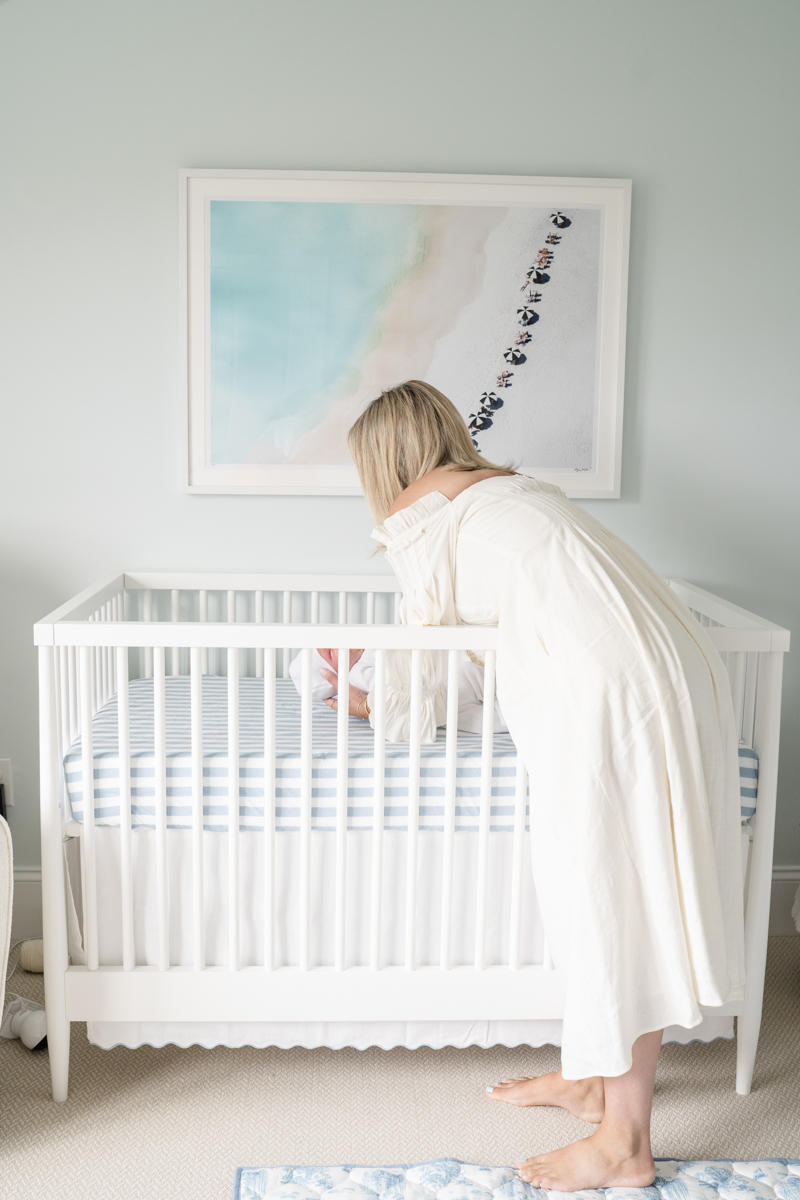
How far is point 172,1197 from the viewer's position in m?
1.42

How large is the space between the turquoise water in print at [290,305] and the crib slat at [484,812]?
943mm

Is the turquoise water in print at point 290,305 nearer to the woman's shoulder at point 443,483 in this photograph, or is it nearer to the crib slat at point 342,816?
the woman's shoulder at point 443,483

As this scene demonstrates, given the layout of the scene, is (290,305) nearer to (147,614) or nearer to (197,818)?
(147,614)

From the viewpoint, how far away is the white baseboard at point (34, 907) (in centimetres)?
229

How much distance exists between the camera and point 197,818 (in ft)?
5.06

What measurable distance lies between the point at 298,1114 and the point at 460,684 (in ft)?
2.69

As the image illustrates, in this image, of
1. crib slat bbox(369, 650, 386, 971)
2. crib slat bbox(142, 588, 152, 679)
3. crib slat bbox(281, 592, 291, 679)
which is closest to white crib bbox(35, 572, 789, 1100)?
crib slat bbox(369, 650, 386, 971)

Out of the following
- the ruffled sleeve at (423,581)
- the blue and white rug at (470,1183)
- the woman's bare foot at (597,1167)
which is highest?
the ruffled sleeve at (423,581)

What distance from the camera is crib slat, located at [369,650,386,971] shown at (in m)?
1.53

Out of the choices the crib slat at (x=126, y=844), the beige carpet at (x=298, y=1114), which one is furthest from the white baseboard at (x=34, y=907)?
the crib slat at (x=126, y=844)

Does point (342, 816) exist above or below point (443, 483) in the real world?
below

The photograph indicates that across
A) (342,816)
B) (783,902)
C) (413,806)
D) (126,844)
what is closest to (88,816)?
(126,844)

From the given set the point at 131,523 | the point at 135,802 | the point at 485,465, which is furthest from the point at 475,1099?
the point at 131,523

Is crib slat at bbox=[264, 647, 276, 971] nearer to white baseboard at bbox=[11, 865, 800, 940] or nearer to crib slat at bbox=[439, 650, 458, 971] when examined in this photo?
crib slat at bbox=[439, 650, 458, 971]
